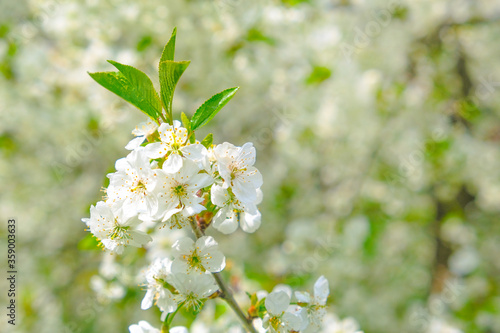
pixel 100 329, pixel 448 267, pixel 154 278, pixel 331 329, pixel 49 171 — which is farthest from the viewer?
pixel 448 267

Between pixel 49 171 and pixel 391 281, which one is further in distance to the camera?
pixel 391 281

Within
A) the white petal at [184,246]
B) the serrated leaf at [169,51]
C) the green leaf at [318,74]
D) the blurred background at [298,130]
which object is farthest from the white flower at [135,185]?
the green leaf at [318,74]

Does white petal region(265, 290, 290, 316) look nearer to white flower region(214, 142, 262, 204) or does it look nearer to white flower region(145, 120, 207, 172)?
white flower region(214, 142, 262, 204)

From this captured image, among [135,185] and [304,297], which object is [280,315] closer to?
[304,297]

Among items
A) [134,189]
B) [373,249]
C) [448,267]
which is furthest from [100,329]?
[448,267]

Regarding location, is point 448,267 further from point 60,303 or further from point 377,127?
point 60,303

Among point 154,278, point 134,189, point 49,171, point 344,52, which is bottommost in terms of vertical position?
point 49,171

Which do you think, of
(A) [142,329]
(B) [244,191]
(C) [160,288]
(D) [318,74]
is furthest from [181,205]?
(D) [318,74]
